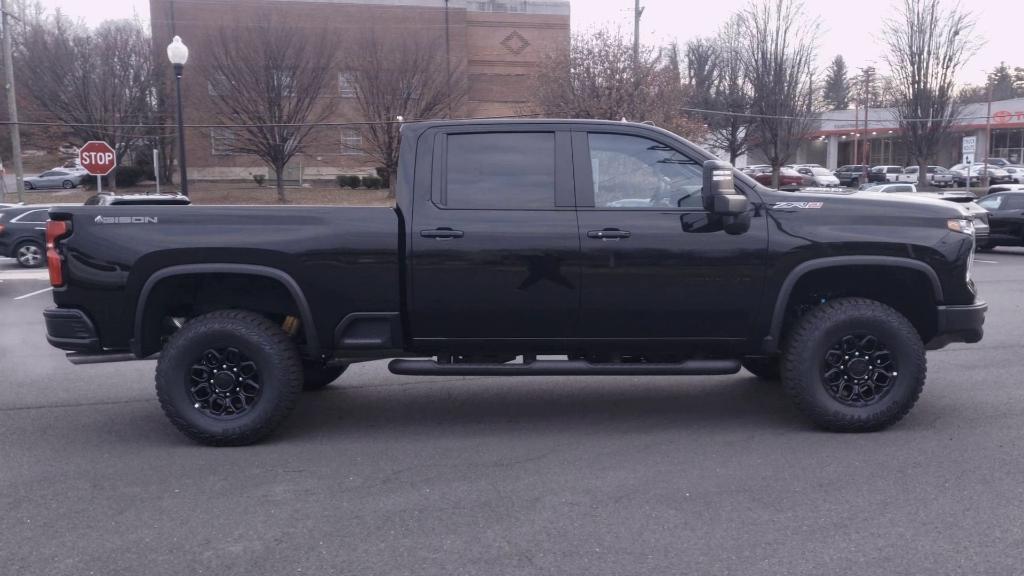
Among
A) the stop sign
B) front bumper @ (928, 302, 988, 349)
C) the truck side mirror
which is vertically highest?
the stop sign

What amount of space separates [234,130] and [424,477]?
35671mm

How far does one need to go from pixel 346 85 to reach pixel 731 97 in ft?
70.4

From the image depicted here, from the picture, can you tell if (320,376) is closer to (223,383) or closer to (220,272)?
(223,383)

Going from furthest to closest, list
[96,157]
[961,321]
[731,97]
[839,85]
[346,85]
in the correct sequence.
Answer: [839,85], [731,97], [346,85], [96,157], [961,321]

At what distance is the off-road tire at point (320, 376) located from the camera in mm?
7430

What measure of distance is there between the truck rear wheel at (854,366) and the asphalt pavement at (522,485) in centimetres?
17

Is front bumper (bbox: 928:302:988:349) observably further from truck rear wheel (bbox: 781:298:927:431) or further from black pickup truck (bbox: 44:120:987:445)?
truck rear wheel (bbox: 781:298:927:431)

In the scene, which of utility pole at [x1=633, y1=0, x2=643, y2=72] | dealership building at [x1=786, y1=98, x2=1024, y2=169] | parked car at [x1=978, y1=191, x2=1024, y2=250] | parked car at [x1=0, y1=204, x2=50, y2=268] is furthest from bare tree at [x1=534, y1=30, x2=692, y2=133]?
dealership building at [x1=786, y1=98, x2=1024, y2=169]

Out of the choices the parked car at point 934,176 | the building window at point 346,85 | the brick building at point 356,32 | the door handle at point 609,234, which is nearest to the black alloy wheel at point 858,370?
the door handle at point 609,234

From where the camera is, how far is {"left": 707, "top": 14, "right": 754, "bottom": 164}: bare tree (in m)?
47.8

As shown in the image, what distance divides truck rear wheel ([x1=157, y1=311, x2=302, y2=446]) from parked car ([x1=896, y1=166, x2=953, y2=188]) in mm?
53257

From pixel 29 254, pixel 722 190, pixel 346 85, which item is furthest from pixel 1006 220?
pixel 346 85

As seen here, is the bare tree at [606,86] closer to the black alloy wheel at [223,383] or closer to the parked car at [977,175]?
the black alloy wheel at [223,383]

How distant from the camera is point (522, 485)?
201 inches
